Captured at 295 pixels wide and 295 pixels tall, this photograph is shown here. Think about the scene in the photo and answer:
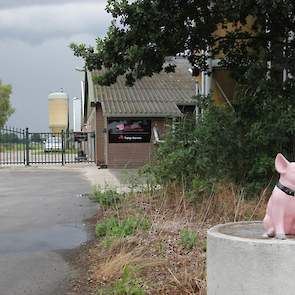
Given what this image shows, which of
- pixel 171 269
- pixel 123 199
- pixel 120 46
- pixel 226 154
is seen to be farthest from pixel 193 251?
pixel 120 46

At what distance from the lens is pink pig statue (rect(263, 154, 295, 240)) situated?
4.89 m

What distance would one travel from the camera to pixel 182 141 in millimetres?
11719

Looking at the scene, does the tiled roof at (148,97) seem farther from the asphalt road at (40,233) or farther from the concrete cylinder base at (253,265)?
the concrete cylinder base at (253,265)

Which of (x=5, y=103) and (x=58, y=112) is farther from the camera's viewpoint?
(x=5, y=103)

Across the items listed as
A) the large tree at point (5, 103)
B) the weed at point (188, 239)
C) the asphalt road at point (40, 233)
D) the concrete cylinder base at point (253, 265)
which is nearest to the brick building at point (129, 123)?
the asphalt road at point (40, 233)

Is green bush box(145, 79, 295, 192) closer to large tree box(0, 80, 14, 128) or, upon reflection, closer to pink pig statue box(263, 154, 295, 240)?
pink pig statue box(263, 154, 295, 240)

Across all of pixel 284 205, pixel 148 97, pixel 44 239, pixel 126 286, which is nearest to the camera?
pixel 284 205

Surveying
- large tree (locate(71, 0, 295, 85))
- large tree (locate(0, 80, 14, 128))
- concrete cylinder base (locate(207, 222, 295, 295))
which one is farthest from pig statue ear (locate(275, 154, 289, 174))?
large tree (locate(0, 80, 14, 128))

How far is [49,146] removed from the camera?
36312 millimetres

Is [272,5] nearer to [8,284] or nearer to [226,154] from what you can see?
[226,154]

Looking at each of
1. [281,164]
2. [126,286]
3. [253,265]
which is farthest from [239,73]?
[253,265]

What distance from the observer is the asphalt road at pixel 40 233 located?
6777 mm

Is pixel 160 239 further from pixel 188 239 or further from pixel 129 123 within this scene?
pixel 129 123

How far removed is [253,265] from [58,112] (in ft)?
186
